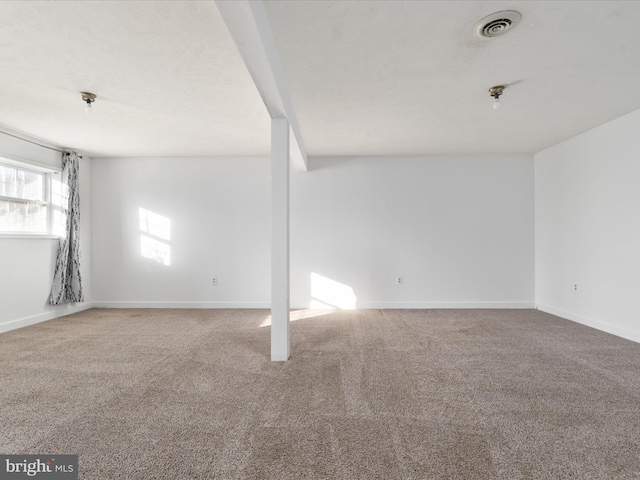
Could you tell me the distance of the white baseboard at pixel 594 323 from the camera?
3.35 m

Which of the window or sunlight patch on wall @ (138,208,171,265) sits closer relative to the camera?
the window

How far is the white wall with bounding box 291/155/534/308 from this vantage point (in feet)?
16.1

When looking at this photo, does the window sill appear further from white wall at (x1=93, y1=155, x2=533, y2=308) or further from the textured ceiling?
the textured ceiling

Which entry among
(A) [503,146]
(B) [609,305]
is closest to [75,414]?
(B) [609,305]

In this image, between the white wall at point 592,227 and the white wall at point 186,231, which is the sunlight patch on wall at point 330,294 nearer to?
the white wall at point 186,231

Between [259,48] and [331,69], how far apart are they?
30.7 inches

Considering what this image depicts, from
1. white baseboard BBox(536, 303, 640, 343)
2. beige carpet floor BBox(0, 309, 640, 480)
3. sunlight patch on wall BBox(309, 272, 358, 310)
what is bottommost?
beige carpet floor BBox(0, 309, 640, 480)

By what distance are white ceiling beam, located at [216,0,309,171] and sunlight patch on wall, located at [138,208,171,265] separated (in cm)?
326

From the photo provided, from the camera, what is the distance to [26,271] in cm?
401

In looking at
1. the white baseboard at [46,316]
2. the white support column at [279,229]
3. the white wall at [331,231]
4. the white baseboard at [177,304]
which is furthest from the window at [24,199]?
the white support column at [279,229]

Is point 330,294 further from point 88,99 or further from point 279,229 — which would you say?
point 88,99

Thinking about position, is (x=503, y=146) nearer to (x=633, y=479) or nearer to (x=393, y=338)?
(x=393, y=338)

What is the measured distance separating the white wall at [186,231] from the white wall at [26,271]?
2.33ft

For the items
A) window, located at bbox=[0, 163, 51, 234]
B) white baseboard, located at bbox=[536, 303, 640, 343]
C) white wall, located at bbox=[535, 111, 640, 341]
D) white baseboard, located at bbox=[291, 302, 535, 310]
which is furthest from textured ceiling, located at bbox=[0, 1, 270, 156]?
white baseboard, located at bbox=[536, 303, 640, 343]
